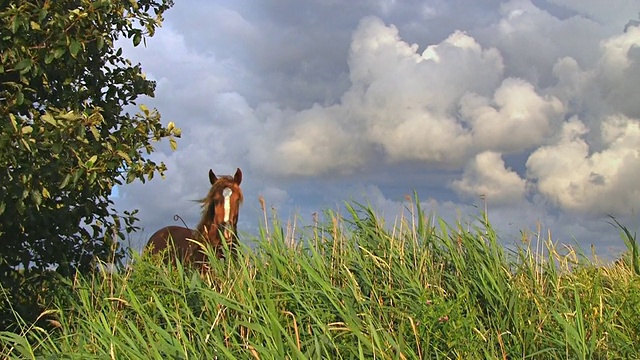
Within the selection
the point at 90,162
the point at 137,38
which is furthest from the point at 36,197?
the point at 137,38

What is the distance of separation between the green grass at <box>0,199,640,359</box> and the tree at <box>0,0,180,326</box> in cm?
91

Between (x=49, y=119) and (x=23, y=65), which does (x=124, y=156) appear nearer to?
(x=49, y=119)

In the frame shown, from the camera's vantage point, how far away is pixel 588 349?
5.48m

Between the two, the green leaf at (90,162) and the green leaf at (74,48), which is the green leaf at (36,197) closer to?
the green leaf at (90,162)

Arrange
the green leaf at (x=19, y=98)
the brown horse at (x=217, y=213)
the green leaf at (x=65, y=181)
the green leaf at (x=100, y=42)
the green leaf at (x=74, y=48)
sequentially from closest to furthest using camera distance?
the green leaf at (x=65, y=181), the green leaf at (x=19, y=98), the green leaf at (x=74, y=48), the green leaf at (x=100, y=42), the brown horse at (x=217, y=213)

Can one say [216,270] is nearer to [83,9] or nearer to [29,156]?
[29,156]

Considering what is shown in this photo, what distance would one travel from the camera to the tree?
7117 millimetres

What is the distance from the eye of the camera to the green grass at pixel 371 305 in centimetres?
521

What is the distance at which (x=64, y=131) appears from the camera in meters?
7.18

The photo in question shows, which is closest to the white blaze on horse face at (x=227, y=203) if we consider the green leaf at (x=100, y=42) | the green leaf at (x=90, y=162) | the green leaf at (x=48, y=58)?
the green leaf at (x=90, y=162)

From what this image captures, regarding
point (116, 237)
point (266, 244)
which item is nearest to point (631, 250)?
point (266, 244)

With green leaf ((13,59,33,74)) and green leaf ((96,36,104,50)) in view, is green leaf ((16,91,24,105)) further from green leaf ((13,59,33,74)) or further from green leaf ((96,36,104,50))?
green leaf ((96,36,104,50))

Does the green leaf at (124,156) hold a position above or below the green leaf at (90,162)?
above

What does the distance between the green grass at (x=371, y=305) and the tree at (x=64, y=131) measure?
0.91m
